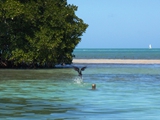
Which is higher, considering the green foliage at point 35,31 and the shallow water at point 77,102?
the green foliage at point 35,31

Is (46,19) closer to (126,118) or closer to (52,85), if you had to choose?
(52,85)

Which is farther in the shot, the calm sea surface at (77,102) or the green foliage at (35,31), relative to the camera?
the green foliage at (35,31)

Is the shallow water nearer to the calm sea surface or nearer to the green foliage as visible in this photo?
the calm sea surface

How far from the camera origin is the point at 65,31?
123 feet

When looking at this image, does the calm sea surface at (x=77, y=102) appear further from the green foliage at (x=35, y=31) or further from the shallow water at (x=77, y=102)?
the green foliage at (x=35, y=31)

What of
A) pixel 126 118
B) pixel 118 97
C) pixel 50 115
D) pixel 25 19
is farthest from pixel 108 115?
pixel 25 19

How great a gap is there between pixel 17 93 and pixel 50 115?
591 cm

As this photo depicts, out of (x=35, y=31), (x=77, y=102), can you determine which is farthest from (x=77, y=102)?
(x=35, y=31)

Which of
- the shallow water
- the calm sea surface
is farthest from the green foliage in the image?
the calm sea surface

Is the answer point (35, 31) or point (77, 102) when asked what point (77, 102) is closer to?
point (77, 102)

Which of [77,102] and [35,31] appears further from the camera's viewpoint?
[35,31]

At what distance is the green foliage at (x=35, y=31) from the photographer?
35.3 meters

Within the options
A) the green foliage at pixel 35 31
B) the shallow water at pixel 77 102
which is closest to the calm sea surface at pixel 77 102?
the shallow water at pixel 77 102

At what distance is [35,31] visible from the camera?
36844 mm
